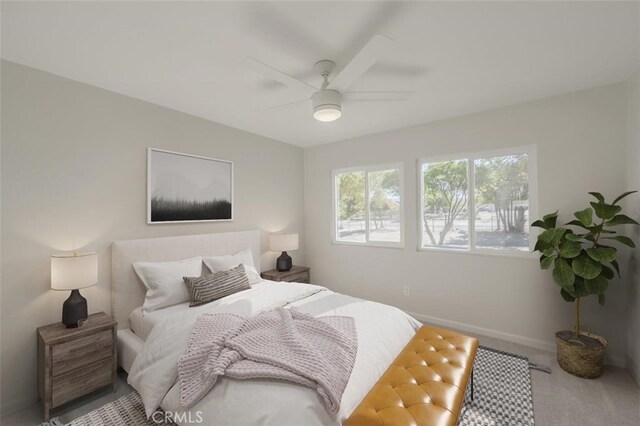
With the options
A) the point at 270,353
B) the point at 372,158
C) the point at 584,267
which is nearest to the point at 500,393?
the point at 584,267

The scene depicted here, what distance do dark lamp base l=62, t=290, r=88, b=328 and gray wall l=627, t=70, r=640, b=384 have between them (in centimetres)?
440

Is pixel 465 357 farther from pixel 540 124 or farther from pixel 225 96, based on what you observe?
pixel 225 96

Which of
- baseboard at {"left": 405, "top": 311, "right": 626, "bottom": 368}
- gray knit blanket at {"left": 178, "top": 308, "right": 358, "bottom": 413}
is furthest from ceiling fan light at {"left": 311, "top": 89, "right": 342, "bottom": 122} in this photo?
baseboard at {"left": 405, "top": 311, "right": 626, "bottom": 368}

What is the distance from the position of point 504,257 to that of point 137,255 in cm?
380

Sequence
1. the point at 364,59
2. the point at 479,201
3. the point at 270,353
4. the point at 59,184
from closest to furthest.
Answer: the point at 270,353 → the point at 364,59 → the point at 59,184 → the point at 479,201

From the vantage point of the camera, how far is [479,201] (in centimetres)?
321

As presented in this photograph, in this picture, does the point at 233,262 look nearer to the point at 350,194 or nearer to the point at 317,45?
the point at 350,194

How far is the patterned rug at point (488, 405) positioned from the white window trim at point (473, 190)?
115 centimetres

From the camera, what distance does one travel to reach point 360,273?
406 centimetres

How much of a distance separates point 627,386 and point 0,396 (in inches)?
187

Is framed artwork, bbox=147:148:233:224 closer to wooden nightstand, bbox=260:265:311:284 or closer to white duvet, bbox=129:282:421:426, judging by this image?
wooden nightstand, bbox=260:265:311:284

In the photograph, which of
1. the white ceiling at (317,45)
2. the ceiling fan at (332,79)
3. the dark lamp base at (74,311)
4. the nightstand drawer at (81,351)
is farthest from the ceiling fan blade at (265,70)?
the nightstand drawer at (81,351)

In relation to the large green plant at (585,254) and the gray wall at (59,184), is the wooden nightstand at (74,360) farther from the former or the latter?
the large green plant at (585,254)

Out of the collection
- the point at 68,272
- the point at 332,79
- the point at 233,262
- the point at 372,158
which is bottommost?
the point at 233,262
